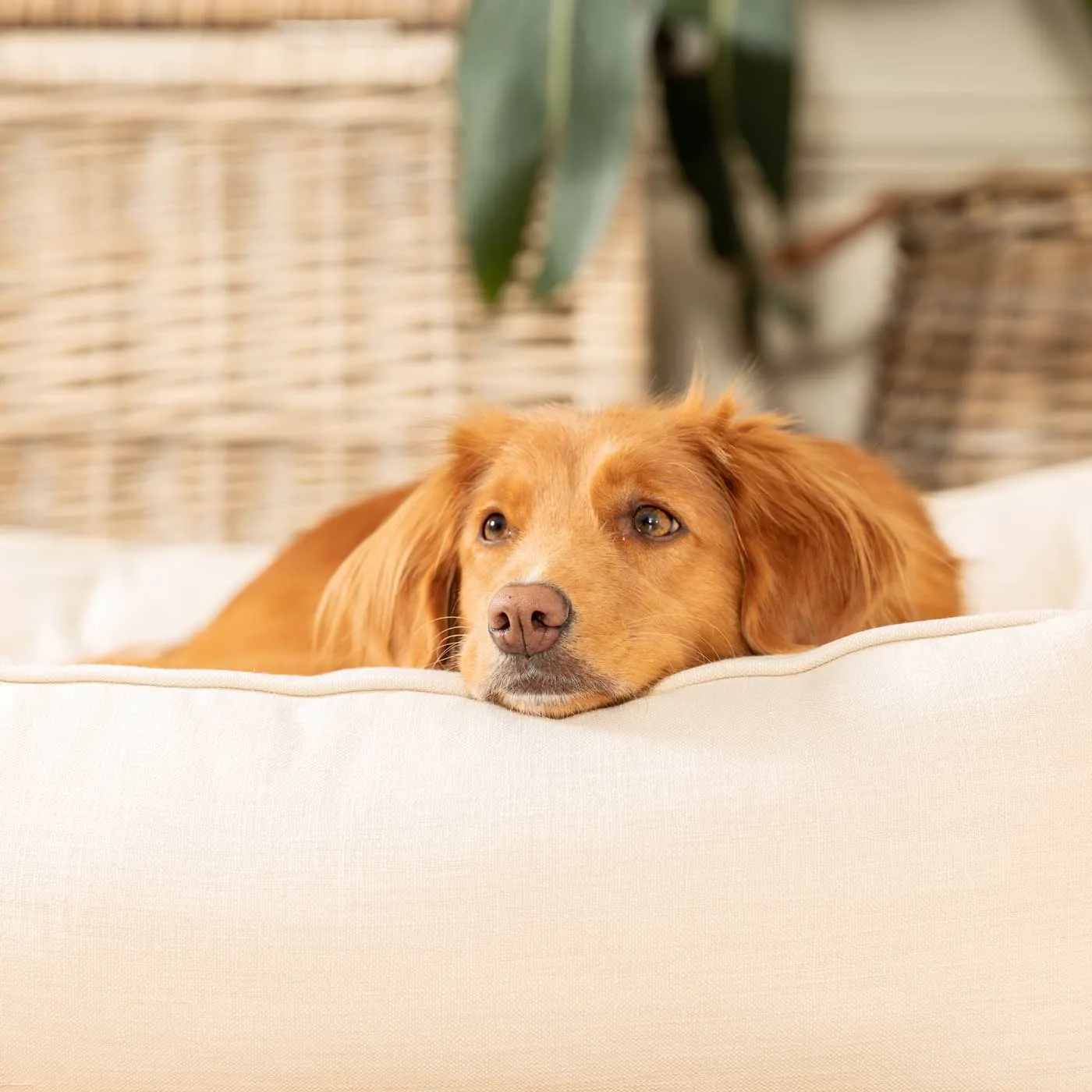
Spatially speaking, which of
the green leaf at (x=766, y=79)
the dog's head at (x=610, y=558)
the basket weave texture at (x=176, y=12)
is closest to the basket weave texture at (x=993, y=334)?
the green leaf at (x=766, y=79)

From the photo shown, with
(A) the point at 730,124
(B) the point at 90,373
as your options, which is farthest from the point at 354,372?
(A) the point at 730,124

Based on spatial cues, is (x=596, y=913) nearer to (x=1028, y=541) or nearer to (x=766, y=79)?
(x=1028, y=541)

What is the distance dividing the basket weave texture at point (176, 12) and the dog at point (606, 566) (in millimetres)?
1176

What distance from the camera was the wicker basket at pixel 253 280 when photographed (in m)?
2.47

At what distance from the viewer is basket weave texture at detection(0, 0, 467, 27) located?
2.43 m

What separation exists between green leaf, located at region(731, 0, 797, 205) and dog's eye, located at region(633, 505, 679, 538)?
1605 millimetres

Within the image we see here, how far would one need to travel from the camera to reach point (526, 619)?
1229 mm

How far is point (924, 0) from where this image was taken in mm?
3219

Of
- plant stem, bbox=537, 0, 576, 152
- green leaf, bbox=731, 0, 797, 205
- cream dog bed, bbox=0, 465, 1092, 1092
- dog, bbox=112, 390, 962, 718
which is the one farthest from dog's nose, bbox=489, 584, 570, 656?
green leaf, bbox=731, 0, 797, 205

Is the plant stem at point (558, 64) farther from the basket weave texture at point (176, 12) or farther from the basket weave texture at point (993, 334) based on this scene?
the basket weave texture at point (993, 334)

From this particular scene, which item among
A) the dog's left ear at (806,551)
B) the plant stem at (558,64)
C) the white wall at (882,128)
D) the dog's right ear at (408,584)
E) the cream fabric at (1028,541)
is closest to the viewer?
the dog's left ear at (806,551)

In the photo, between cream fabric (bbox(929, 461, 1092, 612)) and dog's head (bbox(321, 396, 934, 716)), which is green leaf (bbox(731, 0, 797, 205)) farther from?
dog's head (bbox(321, 396, 934, 716))

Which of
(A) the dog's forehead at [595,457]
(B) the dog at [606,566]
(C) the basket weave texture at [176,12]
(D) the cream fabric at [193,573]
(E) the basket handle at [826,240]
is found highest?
(C) the basket weave texture at [176,12]

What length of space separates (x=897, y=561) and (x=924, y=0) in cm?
231
